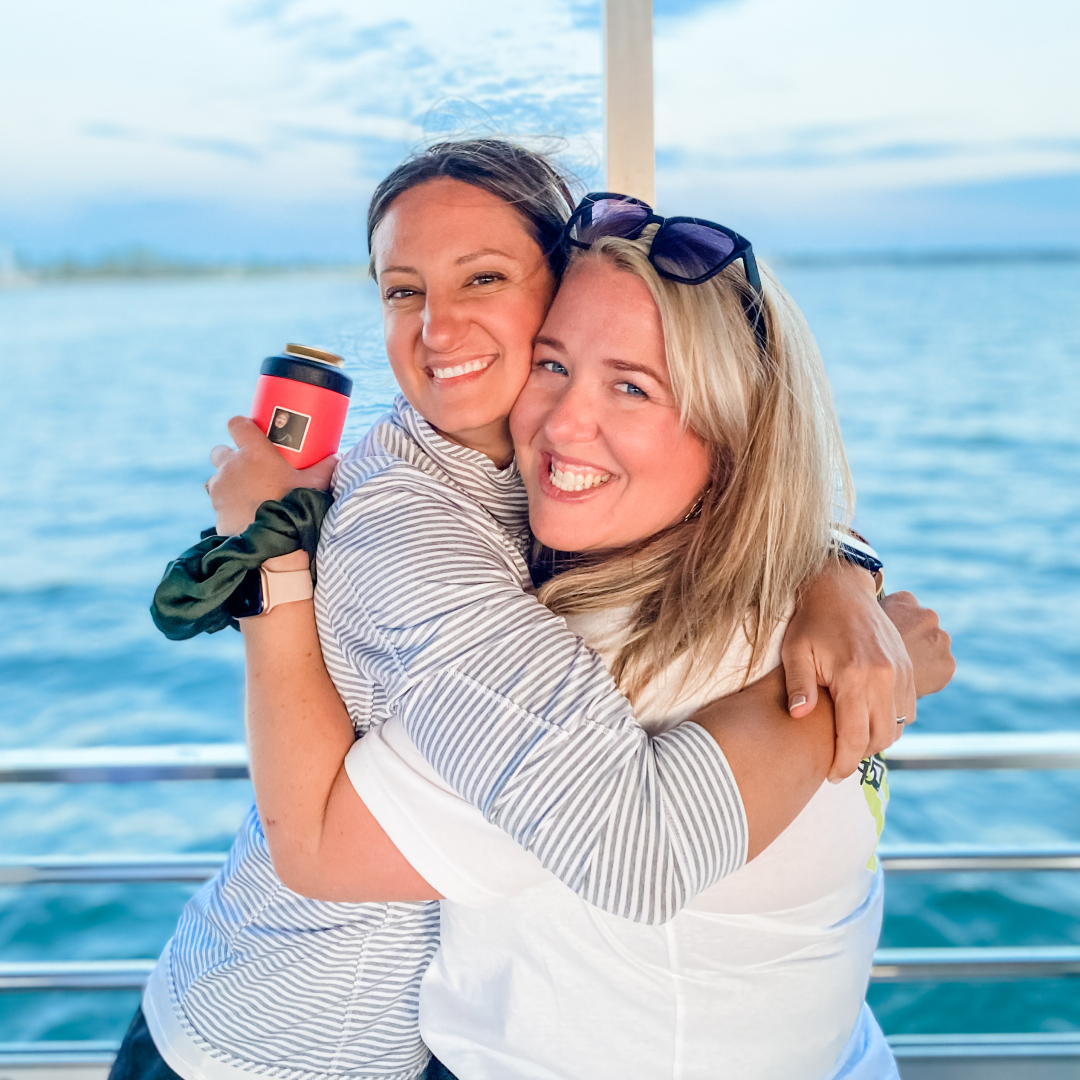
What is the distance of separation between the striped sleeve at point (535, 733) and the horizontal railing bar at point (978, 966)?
100 centimetres

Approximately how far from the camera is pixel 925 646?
3.51 ft

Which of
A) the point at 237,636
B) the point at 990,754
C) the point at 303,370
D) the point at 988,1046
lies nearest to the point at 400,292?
the point at 303,370

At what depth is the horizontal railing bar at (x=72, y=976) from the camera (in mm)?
1565

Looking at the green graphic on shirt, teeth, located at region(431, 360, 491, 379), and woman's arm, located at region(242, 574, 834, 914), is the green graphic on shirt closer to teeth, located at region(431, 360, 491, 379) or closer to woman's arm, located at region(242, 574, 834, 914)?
woman's arm, located at region(242, 574, 834, 914)

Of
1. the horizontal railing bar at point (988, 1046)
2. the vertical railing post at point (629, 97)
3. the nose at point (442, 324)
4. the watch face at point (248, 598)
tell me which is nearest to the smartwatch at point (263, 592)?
the watch face at point (248, 598)

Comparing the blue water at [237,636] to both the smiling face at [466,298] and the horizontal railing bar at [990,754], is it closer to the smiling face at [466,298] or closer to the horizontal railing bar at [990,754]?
the smiling face at [466,298]

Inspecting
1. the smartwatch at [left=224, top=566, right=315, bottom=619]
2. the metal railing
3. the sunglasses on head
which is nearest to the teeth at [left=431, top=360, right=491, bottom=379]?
the sunglasses on head

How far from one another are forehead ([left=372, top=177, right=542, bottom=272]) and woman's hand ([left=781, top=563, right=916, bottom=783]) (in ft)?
1.88

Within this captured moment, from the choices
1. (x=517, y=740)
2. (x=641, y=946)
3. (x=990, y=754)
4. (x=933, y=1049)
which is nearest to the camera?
(x=517, y=740)

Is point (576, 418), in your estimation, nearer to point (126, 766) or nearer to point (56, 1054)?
point (126, 766)

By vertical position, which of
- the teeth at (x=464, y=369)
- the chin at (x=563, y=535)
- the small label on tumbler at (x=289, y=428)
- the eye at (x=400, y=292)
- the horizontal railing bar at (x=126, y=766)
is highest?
the eye at (x=400, y=292)

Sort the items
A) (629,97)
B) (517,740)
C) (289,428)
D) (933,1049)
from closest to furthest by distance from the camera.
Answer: (517,740), (289,428), (629,97), (933,1049)

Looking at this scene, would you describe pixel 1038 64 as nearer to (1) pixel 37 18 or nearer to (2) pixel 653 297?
Answer: (1) pixel 37 18

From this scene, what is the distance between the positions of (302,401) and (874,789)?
79cm
